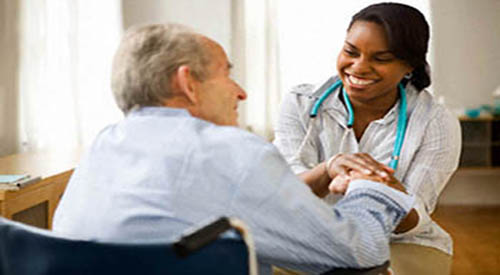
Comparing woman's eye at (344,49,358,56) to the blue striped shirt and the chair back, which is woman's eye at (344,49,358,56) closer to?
the blue striped shirt

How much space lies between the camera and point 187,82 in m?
1.14

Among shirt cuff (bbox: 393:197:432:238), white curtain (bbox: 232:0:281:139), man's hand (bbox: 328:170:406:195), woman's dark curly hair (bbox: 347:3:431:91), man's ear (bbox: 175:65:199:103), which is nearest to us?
man's ear (bbox: 175:65:199:103)

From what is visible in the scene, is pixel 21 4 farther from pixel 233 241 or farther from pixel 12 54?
pixel 233 241

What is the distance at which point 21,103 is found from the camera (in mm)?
4887

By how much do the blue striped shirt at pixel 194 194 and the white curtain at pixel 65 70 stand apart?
3.91 m

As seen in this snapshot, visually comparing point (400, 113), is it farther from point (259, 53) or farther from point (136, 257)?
point (259, 53)

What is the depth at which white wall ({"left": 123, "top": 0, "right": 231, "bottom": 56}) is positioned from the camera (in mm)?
5109

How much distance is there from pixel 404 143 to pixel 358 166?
1.31ft

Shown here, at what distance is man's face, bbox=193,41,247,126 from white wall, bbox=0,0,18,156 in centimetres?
397

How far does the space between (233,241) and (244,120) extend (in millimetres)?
4262

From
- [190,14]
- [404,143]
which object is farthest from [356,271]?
[190,14]

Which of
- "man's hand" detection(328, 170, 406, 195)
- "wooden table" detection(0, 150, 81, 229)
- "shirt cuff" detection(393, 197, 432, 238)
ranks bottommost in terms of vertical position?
"wooden table" detection(0, 150, 81, 229)

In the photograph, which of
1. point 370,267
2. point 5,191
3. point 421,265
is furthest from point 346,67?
point 5,191

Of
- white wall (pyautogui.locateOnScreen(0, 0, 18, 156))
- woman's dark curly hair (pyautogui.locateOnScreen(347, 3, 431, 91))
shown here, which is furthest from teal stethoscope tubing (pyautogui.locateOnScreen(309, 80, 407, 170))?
white wall (pyautogui.locateOnScreen(0, 0, 18, 156))
